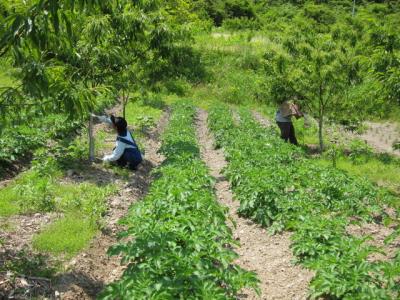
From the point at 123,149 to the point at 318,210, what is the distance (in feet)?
16.2

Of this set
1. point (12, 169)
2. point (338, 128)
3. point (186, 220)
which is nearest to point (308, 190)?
point (186, 220)

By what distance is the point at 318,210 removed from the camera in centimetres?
650

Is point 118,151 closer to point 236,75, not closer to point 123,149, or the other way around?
point 123,149

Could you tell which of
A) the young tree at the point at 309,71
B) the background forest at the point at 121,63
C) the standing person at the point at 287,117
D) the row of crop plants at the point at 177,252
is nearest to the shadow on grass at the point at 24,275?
the row of crop plants at the point at 177,252

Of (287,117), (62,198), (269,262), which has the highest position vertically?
(62,198)

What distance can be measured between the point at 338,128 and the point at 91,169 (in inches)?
503

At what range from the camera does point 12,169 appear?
9.29 meters

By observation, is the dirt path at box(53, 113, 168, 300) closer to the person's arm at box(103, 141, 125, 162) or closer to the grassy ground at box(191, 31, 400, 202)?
the person's arm at box(103, 141, 125, 162)

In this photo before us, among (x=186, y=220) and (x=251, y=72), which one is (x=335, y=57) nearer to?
(x=186, y=220)

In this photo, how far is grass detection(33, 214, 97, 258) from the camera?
5684 millimetres

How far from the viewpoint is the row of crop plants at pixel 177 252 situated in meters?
3.74

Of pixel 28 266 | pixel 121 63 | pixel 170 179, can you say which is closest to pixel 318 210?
pixel 170 179

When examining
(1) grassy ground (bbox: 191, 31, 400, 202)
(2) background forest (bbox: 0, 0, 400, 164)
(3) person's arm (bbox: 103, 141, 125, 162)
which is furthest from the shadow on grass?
(1) grassy ground (bbox: 191, 31, 400, 202)

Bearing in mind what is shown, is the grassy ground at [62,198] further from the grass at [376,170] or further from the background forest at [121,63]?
the grass at [376,170]
